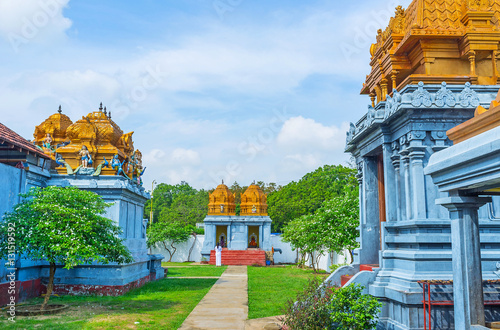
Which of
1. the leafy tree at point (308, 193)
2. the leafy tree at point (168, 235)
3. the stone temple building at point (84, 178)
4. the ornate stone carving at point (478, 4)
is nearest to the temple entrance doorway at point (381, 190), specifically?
the ornate stone carving at point (478, 4)

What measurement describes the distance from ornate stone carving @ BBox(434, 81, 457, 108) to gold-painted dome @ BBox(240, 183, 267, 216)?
3136 centimetres

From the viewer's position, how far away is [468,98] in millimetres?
8273

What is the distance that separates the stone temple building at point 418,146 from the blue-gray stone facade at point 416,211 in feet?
0.06

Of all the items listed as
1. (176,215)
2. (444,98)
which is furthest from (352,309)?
(176,215)

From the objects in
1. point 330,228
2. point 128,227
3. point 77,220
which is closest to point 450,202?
point 77,220

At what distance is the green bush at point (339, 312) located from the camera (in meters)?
7.17

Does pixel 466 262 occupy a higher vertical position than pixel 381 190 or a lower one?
lower

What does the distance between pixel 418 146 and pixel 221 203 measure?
1273 inches

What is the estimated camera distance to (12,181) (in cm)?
1301

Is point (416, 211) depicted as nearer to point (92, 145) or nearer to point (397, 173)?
point (397, 173)

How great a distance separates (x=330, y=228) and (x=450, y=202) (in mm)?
16377

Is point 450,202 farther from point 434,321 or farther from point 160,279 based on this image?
point 160,279

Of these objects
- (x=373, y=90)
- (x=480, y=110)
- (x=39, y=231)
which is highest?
(x=373, y=90)

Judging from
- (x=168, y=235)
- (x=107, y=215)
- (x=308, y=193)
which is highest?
(x=308, y=193)
